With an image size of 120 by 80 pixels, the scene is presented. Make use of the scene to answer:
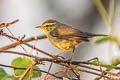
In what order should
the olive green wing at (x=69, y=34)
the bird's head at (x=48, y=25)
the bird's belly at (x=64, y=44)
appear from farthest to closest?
the bird's head at (x=48, y=25)
the bird's belly at (x=64, y=44)
the olive green wing at (x=69, y=34)

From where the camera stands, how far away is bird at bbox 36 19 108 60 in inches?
115

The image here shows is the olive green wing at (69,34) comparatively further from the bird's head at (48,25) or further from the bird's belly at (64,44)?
the bird's head at (48,25)

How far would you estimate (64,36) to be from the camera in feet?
10.9

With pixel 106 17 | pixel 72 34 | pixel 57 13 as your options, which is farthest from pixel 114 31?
pixel 57 13

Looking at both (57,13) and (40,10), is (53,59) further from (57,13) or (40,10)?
(40,10)

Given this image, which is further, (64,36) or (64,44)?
(64,36)

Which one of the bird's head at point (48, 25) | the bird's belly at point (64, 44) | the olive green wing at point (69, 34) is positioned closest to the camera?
the olive green wing at point (69, 34)

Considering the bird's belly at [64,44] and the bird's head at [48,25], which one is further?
the bird's head at [48,25]

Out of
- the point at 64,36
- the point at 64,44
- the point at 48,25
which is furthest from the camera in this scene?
the point at 48,25

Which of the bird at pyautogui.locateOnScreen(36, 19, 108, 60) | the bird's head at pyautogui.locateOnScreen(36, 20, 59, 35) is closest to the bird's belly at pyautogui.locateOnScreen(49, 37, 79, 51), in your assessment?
the bird at pyautogui.locateOnScreen(36, 19, 108, 60)

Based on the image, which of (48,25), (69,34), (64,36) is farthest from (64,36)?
(48,25)

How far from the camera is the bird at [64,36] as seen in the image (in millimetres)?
2925

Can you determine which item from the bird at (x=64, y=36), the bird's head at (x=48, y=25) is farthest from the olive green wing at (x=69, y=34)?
the bird's head at (x=48, y=25)

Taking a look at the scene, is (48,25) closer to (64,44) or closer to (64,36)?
(64,36)
